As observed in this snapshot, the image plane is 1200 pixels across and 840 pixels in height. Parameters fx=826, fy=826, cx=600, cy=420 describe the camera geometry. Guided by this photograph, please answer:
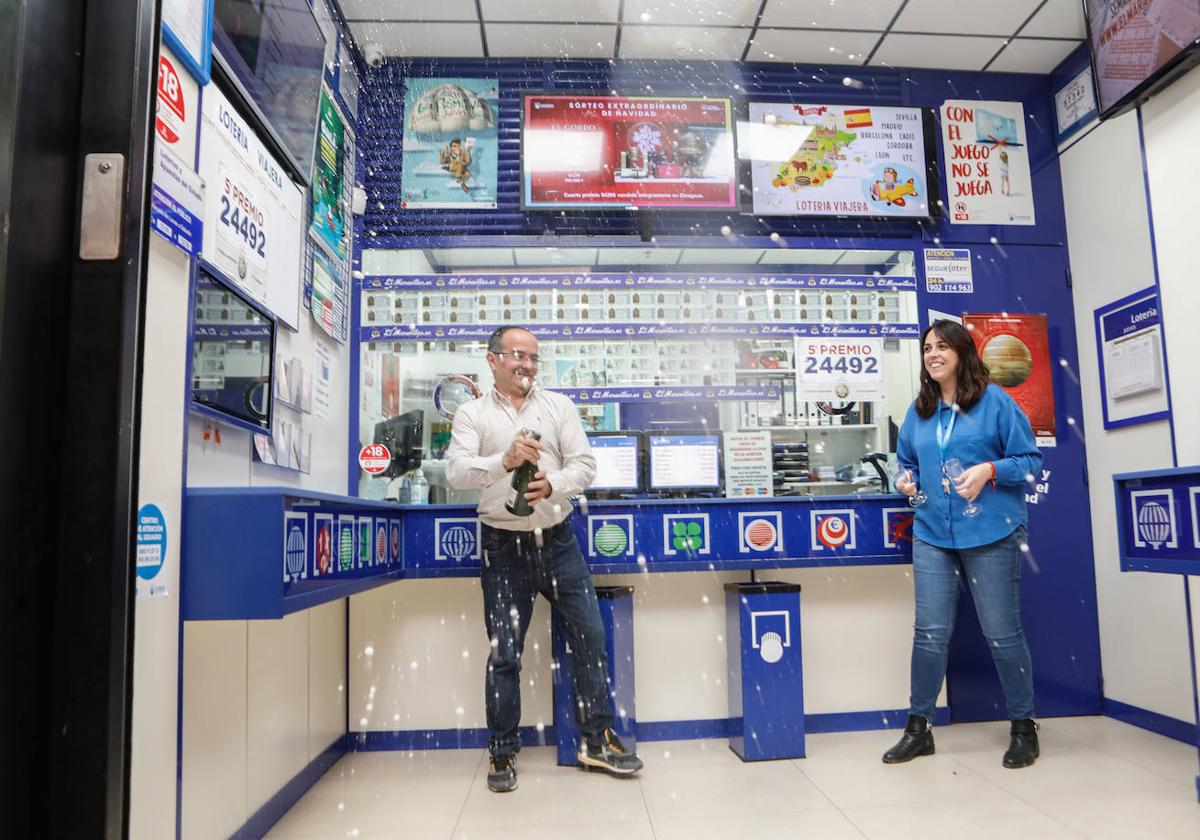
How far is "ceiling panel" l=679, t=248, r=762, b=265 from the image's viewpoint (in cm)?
409

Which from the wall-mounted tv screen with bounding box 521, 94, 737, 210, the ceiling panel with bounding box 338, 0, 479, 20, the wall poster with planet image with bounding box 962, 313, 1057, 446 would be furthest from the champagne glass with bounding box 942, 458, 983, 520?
the ceiling panel with bounding box 338, 0, 479, 20

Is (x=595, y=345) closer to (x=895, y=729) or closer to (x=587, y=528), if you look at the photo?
(x=587, y=528)

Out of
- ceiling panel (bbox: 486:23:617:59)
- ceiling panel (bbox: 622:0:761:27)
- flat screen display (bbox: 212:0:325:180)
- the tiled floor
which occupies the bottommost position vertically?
the tiled floor

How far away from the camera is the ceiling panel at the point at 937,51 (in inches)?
157

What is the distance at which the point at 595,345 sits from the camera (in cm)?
400

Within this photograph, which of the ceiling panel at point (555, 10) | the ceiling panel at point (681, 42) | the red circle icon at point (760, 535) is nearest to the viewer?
the red circle icon at point (760, 535)

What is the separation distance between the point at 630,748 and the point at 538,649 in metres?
0.58

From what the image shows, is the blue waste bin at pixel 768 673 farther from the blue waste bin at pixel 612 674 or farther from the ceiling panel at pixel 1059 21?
the ceiling panel at pixel 1059 21

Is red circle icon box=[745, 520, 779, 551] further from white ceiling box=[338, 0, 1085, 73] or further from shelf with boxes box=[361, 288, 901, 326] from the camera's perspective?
white ceiling box=[338, 0, 1085, 73]

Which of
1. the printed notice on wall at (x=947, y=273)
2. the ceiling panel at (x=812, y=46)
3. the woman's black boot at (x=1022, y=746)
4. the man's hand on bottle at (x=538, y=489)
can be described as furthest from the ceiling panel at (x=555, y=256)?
the woman's black boot at (x=1022, y=746)

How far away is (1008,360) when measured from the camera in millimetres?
4047

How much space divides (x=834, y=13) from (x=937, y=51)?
0.68 metres

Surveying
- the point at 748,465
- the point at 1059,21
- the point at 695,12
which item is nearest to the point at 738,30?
the point at 695,12

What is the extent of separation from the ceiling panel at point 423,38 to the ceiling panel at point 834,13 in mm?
1383
